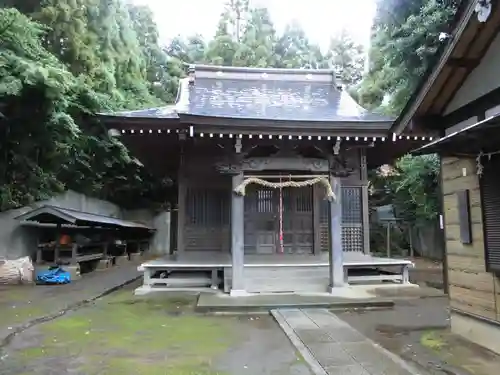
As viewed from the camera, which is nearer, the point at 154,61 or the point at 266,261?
the point at 266,261

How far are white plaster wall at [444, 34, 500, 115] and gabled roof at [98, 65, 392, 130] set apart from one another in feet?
15.5

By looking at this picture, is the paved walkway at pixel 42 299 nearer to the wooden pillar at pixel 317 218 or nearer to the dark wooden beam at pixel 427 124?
the wooden pillar at pixel 317 218

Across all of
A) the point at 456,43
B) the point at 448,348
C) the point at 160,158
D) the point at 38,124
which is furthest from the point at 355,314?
the point at 38,124

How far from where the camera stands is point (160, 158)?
12109 mm

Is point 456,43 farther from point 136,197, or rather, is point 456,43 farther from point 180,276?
point 136,197

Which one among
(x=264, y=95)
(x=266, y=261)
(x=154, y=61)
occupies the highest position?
(x=154, y=61)

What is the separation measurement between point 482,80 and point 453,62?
1.35ft

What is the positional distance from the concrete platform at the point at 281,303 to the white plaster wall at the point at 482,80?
12.9 feet

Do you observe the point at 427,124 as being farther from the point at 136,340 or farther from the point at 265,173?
the point at 136,340

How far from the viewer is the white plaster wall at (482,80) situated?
16.1 ft

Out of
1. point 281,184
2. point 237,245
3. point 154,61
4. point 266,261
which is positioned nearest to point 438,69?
point 281,184

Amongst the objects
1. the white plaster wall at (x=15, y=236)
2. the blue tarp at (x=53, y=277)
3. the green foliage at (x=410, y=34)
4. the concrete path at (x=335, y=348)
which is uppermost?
the green foliage at (x=410, y=34)

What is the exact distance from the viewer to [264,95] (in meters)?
12.6

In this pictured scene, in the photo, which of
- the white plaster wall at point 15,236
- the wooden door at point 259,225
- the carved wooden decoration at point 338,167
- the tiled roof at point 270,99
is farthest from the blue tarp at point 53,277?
the carved wooden decoration at point 338,167
